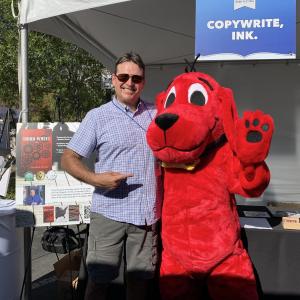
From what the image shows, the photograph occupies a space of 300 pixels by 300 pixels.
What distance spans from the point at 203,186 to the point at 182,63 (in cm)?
427

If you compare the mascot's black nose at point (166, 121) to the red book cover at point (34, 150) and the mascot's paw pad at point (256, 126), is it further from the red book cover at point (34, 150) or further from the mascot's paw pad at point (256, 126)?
the red book cover at point (34, 150)

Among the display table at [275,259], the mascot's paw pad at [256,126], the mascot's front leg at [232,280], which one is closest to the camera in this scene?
the mascot's paw pad at [256,126]

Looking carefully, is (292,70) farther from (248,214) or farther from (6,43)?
(6,43)

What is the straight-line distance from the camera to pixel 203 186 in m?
2.42

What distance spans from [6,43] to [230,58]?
8.78 metres

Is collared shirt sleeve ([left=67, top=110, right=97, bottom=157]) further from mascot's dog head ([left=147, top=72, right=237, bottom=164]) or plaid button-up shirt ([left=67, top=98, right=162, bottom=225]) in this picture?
mascot's dog head ([left=147, top=72, right=237, bottom=164])

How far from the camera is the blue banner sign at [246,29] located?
255cm

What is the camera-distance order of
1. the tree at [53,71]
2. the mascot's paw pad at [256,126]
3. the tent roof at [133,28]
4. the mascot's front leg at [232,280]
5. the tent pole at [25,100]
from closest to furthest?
the mascot's paw pad at [256,126], the mascot's front leg at [232,280], the tent pole at [25,100], the tent roof at [133,28], the tree at [53,71]

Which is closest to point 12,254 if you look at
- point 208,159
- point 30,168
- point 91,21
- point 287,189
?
point 30,168

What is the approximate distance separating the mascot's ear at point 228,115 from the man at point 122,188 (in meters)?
0.47

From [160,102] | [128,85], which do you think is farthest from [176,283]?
[128,85]

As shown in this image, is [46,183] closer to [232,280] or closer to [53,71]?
[232,280]

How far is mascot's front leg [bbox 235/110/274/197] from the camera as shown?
2.19 m

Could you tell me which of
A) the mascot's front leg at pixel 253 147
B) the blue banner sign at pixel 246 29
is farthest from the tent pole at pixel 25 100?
the mascot's front leg at pixel 253 147
